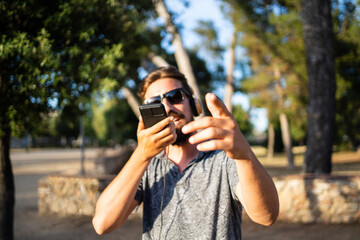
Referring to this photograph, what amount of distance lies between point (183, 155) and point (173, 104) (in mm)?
356

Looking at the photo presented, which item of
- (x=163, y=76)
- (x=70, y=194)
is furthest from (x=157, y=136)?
(x=70, y=194)

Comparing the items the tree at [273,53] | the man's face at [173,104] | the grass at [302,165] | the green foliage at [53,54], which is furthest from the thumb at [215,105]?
the tree at [273,53]

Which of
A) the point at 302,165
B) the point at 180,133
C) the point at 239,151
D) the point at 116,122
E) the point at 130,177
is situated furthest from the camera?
the point at 116,122

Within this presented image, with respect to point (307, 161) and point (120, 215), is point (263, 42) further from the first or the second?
point (120, 215)

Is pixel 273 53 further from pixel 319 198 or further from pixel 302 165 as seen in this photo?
pixel 319 198

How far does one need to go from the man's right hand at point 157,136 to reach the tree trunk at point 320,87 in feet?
24.1

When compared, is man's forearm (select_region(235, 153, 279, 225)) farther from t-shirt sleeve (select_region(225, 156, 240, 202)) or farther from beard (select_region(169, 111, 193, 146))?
beard (select_region(169, 111, 193, 146))

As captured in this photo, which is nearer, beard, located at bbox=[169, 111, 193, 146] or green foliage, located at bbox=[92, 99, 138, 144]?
beard, located at bbox=[169, 111, 193, 146]

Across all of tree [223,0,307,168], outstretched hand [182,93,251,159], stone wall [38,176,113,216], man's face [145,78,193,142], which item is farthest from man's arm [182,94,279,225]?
tree [223,0,307,168]

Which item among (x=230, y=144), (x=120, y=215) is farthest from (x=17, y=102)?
(x=230, y=144)

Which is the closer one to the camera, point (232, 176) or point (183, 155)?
point (232, 176)

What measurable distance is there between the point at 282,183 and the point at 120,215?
6037mm

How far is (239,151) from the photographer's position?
3.63 ft

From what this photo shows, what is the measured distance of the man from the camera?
4.30 ft
